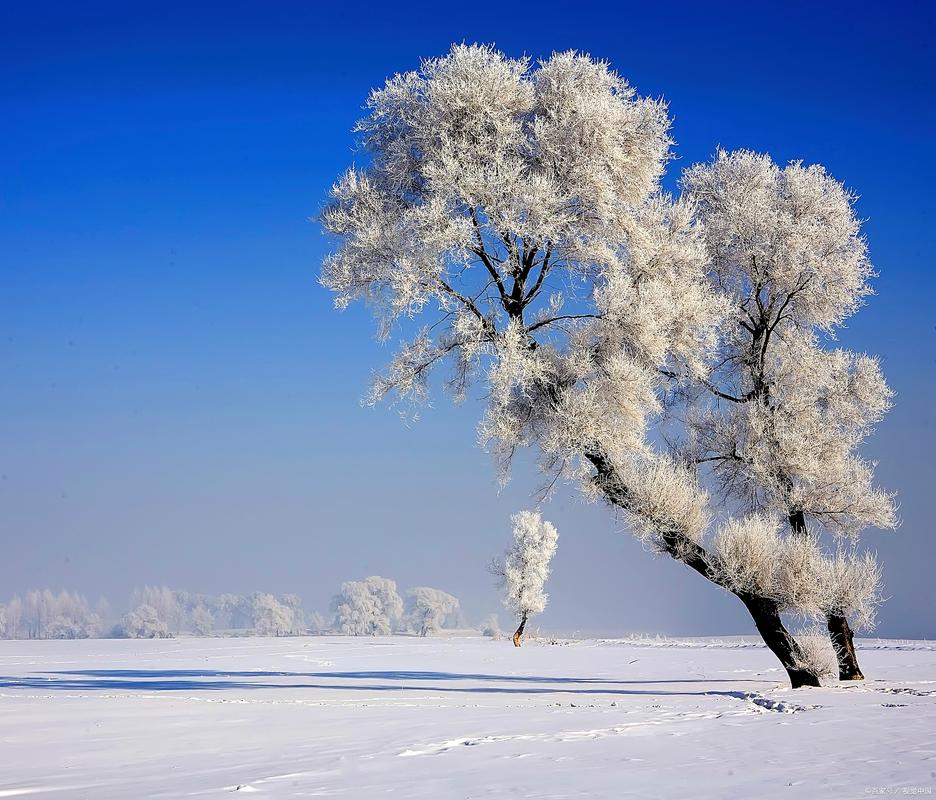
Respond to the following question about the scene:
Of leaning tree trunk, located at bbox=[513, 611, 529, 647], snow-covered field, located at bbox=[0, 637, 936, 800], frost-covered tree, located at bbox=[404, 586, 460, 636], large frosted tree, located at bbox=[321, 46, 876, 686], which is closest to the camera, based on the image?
snow-covered field, located at bbox=[0, 637, 936, 800]

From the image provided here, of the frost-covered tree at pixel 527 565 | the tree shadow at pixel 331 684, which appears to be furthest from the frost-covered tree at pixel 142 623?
the tree shadow at pixel 331 684

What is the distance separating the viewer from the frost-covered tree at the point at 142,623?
362 feet

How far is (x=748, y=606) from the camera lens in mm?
20344

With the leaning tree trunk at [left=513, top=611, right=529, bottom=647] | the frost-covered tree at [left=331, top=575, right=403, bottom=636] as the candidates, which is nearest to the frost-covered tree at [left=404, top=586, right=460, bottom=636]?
the frost-covered tree at [left=331, top=575, right=403, bottom=636]

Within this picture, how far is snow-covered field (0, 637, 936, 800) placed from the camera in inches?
316

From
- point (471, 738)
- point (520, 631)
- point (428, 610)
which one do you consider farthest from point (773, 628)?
point (428, 610)

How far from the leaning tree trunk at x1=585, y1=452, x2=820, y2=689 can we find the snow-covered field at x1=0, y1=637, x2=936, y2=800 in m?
0.75

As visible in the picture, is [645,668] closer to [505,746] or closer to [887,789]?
[505,746]

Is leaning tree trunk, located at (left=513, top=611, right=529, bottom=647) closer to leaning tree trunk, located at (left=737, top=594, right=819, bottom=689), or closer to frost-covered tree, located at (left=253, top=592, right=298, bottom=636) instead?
leaning tree trunk, located at (left=737, top=594, right=819, bottom=689)

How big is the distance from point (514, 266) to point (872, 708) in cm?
1040

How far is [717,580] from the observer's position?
65.3 feet

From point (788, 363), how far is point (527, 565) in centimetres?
3723

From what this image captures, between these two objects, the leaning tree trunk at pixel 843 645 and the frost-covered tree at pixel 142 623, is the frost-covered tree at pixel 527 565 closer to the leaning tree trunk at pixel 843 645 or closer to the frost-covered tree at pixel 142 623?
the leaning tree trunk at pixel 843 645

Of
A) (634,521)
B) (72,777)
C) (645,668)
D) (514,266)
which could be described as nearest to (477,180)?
(514,266)
